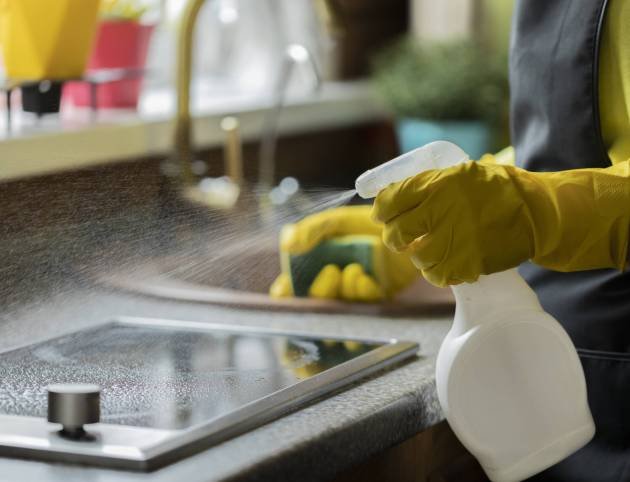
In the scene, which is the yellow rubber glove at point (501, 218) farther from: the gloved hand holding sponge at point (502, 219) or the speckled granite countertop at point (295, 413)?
the speckled granite countertop at point (295, 413)

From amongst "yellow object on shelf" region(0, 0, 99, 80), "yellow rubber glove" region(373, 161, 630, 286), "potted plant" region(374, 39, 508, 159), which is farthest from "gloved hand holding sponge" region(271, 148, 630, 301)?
"potted plant" region(374, 39, 508, 159)

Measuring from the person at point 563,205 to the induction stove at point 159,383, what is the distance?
0.40 feet

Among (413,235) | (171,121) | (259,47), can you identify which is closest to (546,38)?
(413,235)

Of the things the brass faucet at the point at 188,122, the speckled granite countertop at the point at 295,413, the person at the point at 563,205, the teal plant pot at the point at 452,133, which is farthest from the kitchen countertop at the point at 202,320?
the teal plant pot at the point at 452,133

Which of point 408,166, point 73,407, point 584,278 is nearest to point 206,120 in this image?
point 584,278

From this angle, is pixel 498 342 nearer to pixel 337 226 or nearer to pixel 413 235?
pixel 413 235

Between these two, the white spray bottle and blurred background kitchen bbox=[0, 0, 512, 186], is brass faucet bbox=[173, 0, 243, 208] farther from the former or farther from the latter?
the white spray bottle

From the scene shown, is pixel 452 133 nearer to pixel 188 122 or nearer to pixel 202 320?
pixel 188 122

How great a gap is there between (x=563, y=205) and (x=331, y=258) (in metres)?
0.44

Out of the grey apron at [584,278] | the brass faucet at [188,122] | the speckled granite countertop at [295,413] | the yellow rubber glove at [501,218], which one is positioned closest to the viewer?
the speckled granite countertop at [295,413]

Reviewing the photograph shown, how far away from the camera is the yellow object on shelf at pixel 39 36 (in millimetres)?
1188

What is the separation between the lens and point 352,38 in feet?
9.95

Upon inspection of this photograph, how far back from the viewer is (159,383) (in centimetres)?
84

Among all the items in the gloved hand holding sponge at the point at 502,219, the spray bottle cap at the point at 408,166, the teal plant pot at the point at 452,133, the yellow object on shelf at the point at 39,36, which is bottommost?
the teal plant pot at the point at 452,133
